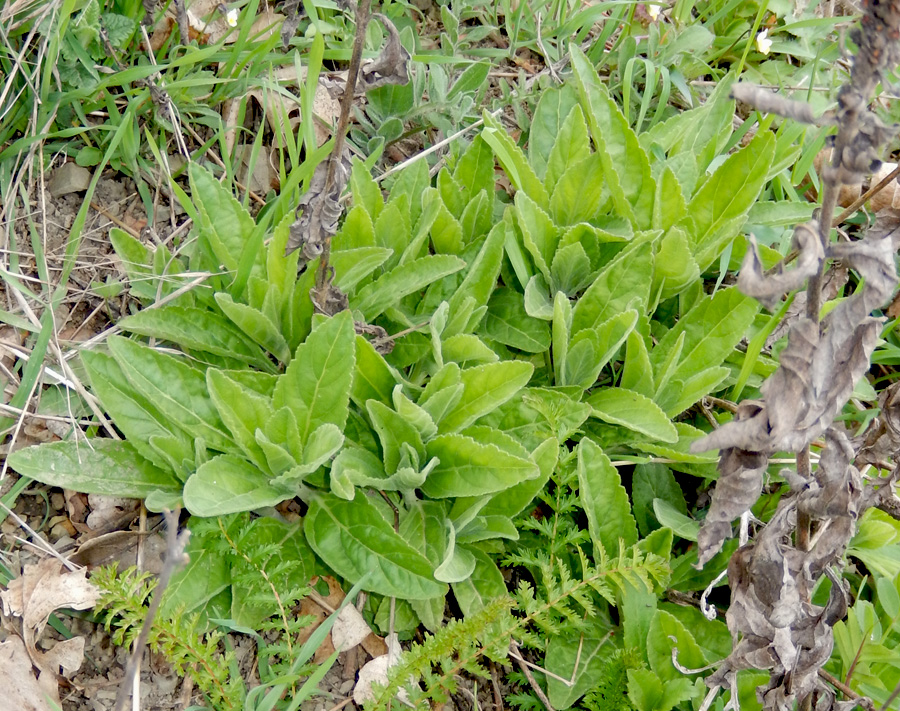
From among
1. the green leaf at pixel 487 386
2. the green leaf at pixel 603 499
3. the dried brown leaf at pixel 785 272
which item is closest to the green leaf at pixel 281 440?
the green leaf at pixel 487 386

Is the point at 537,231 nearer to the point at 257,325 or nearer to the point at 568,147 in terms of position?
the point at 568,147

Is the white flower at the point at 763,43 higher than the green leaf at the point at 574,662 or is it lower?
higher

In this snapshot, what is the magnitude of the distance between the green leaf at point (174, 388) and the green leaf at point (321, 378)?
170 mm

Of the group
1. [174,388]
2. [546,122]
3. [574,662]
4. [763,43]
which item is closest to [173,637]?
[174,388]

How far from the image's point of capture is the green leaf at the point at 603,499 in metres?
2.12

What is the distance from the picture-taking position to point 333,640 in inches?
81.4

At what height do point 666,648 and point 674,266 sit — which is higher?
point 674,266

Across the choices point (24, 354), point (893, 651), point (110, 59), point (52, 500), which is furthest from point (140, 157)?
point (893, 651)

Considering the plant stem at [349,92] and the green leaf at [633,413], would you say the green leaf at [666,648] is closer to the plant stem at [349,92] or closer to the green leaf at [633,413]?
the green leaf at [633,413]

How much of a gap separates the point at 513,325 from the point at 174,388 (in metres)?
0.96

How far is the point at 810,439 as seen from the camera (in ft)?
4.94

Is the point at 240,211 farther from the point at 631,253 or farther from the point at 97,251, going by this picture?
the point at 631,253

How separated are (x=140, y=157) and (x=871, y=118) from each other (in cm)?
212

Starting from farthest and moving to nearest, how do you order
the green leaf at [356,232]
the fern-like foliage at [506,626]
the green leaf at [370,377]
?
the green leaf at [356,232] < the green leaf at [370,377] < the fern-like foliage at [506,626]
